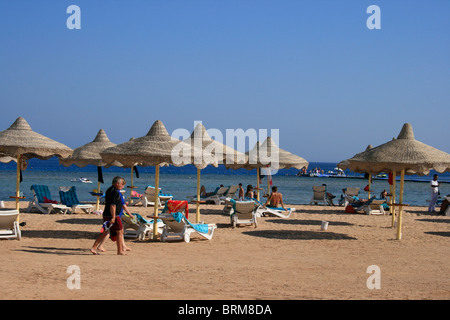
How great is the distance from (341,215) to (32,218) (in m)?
9.51

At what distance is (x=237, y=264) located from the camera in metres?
8.14

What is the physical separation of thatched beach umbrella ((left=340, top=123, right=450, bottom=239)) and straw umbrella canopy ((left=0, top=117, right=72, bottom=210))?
663 cm

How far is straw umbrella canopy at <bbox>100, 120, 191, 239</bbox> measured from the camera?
1030cm

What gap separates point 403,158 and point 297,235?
2850 mm

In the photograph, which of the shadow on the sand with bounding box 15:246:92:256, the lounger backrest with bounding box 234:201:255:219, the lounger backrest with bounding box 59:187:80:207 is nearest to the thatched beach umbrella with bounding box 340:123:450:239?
the lounger backrest with bounding box 234:201:255:219

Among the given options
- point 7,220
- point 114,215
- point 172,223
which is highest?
point 114,215

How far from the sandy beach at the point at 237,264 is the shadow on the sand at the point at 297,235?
23 millimetres

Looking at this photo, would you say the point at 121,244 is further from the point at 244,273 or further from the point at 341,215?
the point at 341,215

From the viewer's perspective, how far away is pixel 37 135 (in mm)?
11688

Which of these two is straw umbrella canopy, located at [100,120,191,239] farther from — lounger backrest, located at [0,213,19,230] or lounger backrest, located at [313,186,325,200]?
lounger backrest, located at [313,186,325,200]

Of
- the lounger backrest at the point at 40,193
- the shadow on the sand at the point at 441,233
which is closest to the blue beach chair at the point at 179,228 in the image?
the shadow on the sand at the point at 441,233

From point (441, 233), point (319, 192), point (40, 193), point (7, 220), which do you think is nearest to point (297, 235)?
point (441, 233)

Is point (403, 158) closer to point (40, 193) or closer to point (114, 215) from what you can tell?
point (114, 215)
